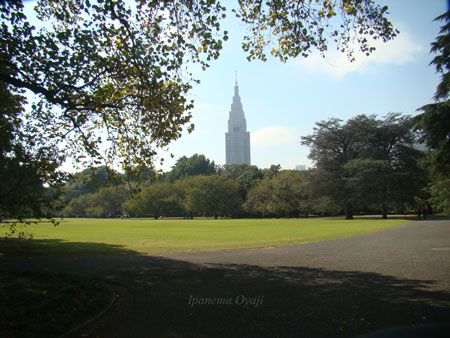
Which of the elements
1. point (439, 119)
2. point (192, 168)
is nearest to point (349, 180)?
point (439, 119)

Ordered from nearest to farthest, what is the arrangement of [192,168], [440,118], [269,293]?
[269,293] < [440,118] < [192,168]

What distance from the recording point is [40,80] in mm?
9422

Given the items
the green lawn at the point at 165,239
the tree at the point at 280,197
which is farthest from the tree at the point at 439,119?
the tree at the point at 280,197

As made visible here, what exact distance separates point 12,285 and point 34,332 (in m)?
2.99

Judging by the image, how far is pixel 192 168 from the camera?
127562mm

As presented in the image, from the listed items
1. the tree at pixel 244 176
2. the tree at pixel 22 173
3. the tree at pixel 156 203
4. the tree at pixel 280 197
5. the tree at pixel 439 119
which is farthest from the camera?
the tree at pixel 244 176

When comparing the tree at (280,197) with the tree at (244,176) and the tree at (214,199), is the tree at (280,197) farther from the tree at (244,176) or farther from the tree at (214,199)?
the tree at (244,176)

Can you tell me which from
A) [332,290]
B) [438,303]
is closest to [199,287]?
[332,290]

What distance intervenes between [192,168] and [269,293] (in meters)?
122

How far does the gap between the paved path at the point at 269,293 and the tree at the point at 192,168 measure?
381 ft

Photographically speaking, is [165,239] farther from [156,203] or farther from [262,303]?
[156,203]

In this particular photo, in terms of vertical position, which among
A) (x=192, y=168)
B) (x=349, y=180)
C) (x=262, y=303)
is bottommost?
(x=262, y=303)

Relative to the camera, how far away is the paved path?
4848mm

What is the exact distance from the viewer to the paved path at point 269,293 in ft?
15.9
